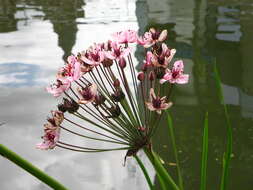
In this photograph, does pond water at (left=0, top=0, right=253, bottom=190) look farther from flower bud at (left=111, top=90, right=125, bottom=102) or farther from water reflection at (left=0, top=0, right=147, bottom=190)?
flower bud at (left=111, top=90, right=125, bottom=102)

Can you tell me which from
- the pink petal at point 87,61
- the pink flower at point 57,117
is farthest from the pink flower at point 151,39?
the pink flower at point 57,117

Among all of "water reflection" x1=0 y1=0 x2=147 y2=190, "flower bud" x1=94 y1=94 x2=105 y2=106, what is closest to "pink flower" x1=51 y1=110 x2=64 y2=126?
"flower bud" x1=94 y1=94 x2=105 y2=106

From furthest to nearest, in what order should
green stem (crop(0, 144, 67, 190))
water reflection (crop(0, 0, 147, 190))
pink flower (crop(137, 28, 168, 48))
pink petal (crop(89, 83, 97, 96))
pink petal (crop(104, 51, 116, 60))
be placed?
water reflection (crop(0, 0, 147, 190)) → pink flower (crop(137, 28, 168, 48)) → pink petal (crop(104, 51, 116, 60)) → pink petal (crop(89, 83, 97, 96)) → green stem (crop(0, 144, 67, 190))

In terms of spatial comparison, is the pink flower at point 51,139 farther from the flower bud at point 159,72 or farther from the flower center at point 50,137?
the flower bud at point 159,72

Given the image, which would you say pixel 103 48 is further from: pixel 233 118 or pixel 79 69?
pixel 233 118

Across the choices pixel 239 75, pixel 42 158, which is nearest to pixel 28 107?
pixel 42 158

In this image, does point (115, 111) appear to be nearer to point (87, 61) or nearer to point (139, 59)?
point (87, 61)
